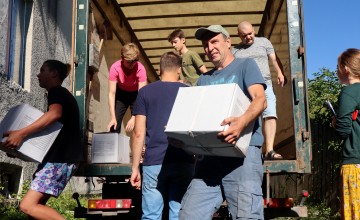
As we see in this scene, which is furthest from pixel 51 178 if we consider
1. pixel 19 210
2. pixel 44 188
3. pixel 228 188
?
pixel 19 210

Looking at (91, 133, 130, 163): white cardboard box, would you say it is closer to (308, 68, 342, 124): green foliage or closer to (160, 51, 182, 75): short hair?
(160, 51, 182, 75): short hair

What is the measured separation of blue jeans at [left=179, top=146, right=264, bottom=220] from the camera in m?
2.73

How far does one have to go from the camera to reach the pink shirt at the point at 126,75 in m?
5.41

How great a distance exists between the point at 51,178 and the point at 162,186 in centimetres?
88

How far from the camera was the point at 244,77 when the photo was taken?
115 inches

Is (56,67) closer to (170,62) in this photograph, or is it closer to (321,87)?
(170,62)

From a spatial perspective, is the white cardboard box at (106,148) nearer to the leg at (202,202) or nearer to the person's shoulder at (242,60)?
the leg at (202,202)

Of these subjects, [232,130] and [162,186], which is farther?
[162,186]

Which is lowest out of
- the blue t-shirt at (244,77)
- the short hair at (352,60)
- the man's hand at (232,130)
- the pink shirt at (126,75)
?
the man's hand at (232,130)

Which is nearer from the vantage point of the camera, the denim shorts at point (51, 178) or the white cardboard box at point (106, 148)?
the denim shorts at point (51, 178)

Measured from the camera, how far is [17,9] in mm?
7445

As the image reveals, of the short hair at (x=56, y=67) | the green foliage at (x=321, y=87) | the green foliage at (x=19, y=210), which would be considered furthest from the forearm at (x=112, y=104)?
the green foliage at (x=321, y=87)

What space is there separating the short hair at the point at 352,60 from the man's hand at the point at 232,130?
1.17 meters

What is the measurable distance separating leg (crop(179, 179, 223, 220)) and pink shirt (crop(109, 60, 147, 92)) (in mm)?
2740
